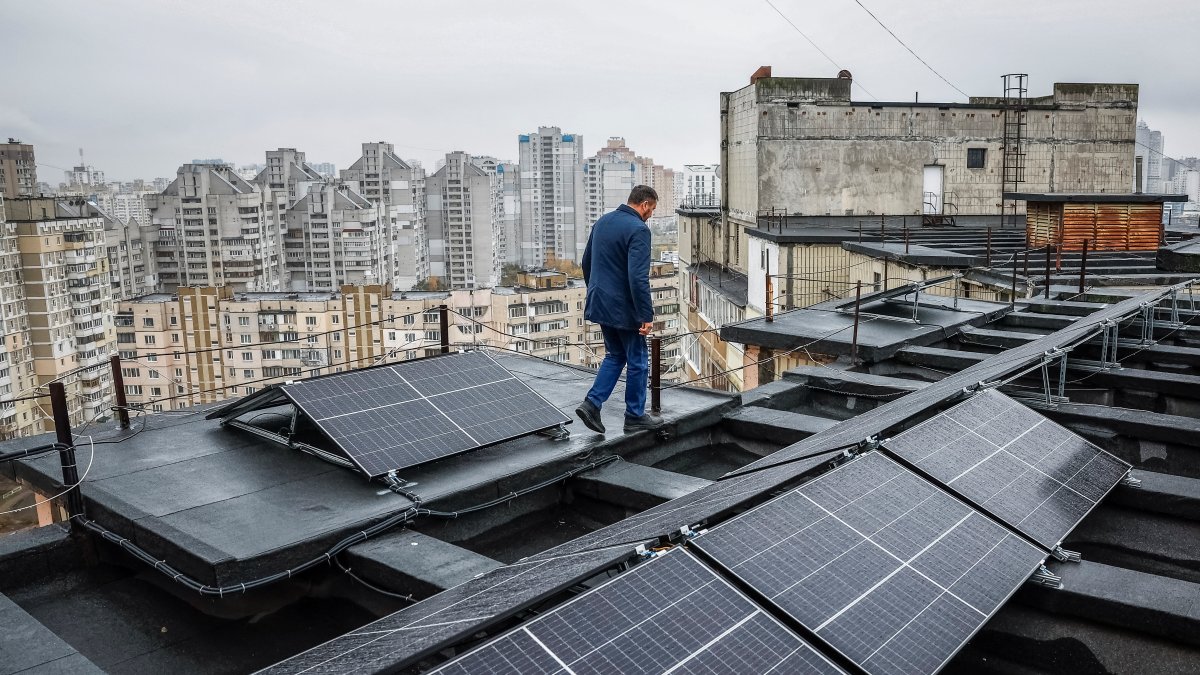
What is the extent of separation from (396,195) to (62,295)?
52.7m

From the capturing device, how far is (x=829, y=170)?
129ft

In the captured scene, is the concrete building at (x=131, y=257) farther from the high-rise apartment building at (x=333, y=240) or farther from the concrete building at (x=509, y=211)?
the concrete building at (x=509, y=211)

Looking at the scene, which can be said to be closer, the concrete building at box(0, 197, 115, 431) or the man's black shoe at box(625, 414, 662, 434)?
the man's black shoe at box(625, 414, 662, 434)

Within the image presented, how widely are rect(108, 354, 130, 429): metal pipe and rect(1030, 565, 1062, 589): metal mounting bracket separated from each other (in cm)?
663

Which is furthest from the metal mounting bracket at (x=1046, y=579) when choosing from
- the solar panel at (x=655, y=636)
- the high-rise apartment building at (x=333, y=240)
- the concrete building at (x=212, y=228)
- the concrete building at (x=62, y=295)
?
the high-rise apartment building at (x=333, y=240)

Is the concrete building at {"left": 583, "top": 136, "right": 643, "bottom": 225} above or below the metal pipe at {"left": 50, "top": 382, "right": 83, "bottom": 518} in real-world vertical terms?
above

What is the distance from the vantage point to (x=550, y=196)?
141375 mm

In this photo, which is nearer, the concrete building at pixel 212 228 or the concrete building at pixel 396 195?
the concrete building at pixel 212 228

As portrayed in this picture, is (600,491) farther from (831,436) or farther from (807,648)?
(807,648)

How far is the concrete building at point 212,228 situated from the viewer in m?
94.2

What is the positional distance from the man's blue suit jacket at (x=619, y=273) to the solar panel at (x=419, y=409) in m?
0.98

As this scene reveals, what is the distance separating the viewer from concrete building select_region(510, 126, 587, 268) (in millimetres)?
137125

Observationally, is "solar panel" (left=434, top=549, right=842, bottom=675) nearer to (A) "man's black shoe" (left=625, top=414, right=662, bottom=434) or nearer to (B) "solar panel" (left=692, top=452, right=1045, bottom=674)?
(B) "solar panel" (left=692, top=452, right=1045, bottom=674)

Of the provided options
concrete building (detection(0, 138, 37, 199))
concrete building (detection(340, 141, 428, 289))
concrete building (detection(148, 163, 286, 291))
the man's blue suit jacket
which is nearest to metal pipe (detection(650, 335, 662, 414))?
the man's blue suit jacket
